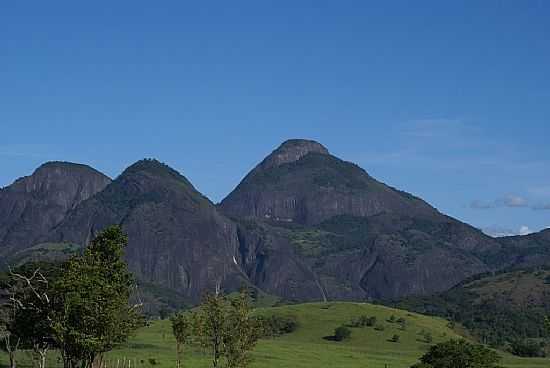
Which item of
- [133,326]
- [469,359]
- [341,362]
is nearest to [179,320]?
[469,359]

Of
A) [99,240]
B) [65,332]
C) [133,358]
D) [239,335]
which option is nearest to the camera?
[65,332]

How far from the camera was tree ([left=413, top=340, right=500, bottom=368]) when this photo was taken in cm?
13250

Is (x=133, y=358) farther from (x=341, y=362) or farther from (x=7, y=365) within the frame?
(x=341, y=362)

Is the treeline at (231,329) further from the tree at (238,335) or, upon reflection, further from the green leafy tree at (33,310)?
the green leafy tree at (33,310)

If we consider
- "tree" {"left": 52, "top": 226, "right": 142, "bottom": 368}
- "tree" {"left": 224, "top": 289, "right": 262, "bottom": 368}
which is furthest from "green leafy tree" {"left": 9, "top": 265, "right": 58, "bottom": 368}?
"tree" {"left": 224, "top": 289, "right": 262, "bottom": 368}

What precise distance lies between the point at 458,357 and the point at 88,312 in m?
72.9

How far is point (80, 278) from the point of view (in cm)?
7738

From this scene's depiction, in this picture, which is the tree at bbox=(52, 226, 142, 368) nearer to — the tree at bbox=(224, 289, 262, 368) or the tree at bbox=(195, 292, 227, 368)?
the tree at bbox=(195, 292, 227, 368)

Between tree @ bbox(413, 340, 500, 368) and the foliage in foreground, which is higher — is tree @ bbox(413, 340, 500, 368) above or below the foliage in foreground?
below

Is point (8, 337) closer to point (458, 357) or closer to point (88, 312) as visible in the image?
point (88, 312)

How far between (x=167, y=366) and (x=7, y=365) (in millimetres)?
25579

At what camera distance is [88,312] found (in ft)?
252

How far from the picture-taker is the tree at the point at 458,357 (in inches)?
5217

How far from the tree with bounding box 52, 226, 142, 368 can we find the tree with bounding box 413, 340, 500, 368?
207ft
